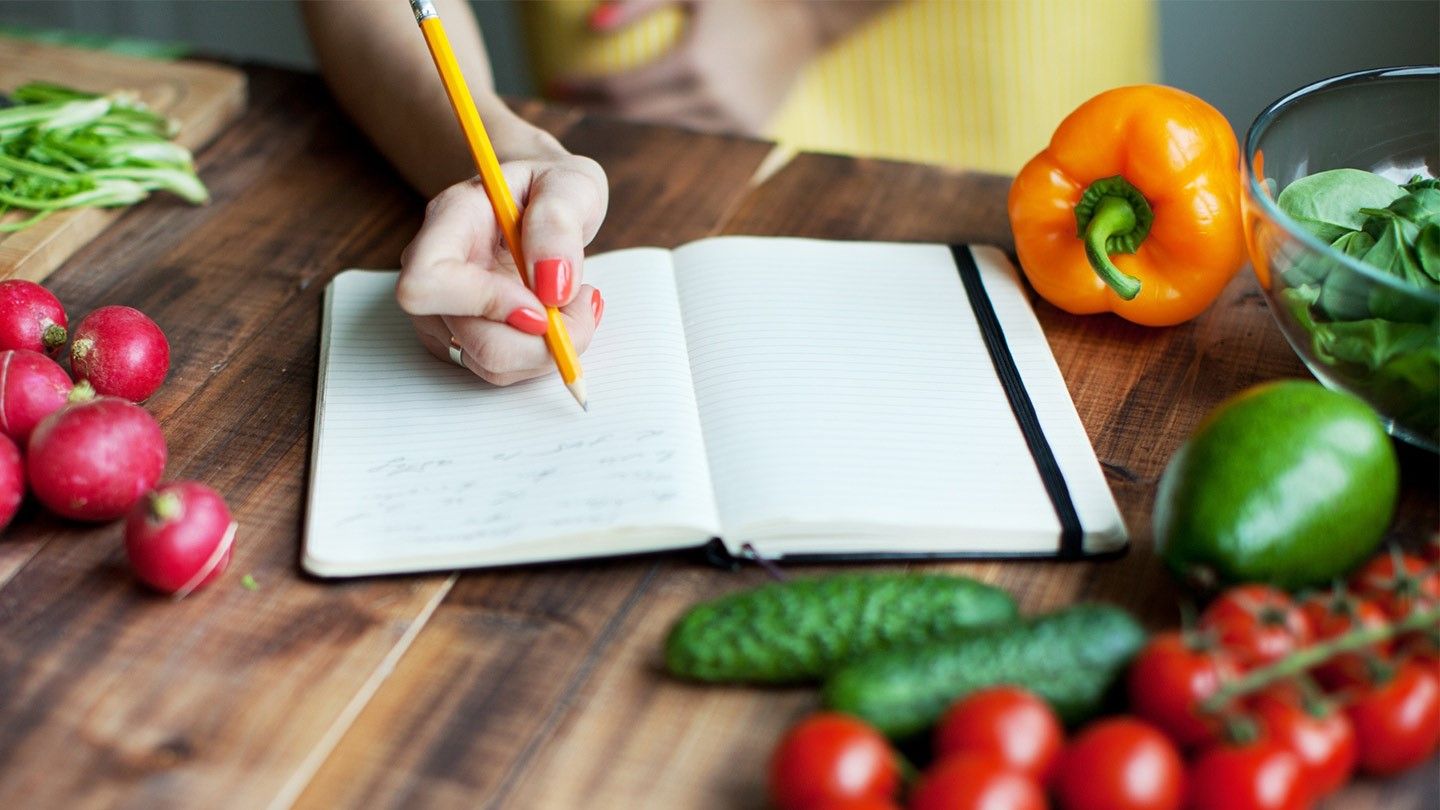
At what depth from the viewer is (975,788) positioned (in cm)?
62

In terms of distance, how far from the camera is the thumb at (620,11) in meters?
1.81

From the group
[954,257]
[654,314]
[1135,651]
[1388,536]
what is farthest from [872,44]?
[1135,651]

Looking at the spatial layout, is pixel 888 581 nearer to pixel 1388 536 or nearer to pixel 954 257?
pixel 1388 536

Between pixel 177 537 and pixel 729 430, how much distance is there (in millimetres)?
413

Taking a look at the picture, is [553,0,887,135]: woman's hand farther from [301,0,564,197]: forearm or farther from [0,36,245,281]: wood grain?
[0,36,245,281]: wood grain

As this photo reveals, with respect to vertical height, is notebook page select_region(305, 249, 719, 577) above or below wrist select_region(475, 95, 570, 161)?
below

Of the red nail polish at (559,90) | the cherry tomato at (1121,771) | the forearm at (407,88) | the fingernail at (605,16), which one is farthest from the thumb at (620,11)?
the cherry tomato at (1121,771)

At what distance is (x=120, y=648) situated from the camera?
84cm

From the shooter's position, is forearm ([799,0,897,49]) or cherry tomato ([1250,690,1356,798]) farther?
forearm ([799,0,897,49])

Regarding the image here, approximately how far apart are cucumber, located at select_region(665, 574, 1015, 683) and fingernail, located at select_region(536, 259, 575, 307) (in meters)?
0.33

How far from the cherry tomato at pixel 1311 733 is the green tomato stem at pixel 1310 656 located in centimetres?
1

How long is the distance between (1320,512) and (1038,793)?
0.93 ft

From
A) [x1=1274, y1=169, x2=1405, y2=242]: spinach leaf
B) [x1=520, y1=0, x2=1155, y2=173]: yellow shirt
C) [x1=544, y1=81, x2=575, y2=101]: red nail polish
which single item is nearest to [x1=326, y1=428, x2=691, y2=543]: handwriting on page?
[x1=1274, y1=169, x2=1405, y2=242]: spinach leaf

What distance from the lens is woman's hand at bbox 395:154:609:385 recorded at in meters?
0.99
